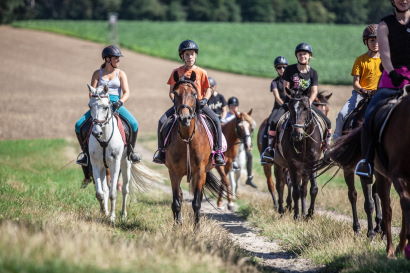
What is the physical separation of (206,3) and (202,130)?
98139 mm

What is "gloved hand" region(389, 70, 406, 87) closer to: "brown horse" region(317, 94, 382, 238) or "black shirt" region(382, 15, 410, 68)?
"black shirt" region(382, 15, 410, 68)

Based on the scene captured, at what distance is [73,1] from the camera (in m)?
104

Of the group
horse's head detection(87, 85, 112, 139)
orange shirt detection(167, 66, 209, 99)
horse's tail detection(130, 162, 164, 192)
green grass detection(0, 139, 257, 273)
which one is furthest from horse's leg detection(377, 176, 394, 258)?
horse's tail detection(130, 162, 164, 192)

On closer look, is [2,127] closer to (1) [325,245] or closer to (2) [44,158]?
(2) [44,158]

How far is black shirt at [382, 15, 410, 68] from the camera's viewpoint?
25.1 ft

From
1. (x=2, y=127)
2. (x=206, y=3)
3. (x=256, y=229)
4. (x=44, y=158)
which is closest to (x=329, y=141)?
(x=256, y=229)

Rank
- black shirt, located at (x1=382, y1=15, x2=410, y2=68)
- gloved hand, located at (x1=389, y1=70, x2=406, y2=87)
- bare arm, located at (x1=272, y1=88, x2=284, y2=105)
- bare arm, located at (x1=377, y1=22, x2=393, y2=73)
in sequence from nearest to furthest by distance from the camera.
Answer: gloved hand, located at (x1=389, y1=70, x2=406, y2=87) < bare arm, located at (x1=377, y1=22, x2=393, y2=73) < black shirt, located at (x1=382, y1=15, x2=410, y2=68) < bare arm, located at (x1=272, y1=88, x2=284, y2=105)

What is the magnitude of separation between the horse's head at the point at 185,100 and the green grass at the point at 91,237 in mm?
1624

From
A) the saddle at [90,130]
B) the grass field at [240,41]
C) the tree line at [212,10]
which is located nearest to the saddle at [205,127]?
the saddle at [90,130]

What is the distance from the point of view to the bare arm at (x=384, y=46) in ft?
24.7

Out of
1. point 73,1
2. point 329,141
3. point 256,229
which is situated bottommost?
point 256,229

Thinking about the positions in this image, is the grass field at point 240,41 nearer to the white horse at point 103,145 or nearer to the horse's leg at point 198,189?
the white horse at point 103,145

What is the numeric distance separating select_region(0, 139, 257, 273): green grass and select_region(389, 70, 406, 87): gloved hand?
8.99ft

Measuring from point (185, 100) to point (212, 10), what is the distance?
98.5m
